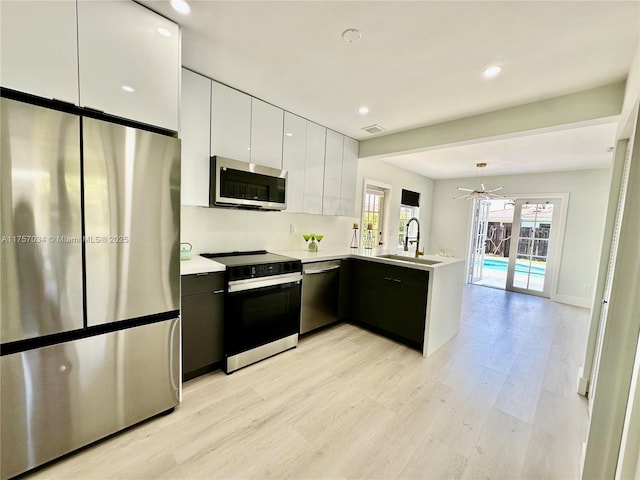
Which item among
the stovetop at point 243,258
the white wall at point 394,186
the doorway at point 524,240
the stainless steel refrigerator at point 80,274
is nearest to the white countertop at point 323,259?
the stovetop at point 243,258

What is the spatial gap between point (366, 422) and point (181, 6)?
2.84 metres

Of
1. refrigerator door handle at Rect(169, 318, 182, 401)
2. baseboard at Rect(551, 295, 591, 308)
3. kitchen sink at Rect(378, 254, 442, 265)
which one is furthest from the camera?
baseboard at Rect(551, 295, 591, 308)

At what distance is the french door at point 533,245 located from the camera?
5246 millimetres

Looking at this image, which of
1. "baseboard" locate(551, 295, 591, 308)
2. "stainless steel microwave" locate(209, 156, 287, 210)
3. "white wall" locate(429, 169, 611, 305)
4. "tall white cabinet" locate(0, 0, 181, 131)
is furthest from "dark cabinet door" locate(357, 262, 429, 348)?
"white wall" locate(429, 169, 611, 305)

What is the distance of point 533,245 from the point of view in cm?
546

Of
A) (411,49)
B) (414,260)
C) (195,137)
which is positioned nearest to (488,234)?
(414,260)

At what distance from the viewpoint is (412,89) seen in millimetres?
2312

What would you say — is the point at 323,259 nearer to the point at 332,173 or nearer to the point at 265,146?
the point at 332,173

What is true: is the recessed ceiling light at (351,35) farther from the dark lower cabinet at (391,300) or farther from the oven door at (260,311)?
the dark lower cabinet at (391,300)

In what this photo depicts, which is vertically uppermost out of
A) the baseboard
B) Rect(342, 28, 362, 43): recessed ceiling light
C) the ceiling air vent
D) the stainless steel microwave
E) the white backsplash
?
the ceiling air vent

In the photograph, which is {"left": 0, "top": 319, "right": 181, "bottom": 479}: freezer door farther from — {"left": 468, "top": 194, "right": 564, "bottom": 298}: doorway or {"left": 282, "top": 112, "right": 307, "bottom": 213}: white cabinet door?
{"left": 468, "top": 194, "right": 564, "bottom": 298}: doorway

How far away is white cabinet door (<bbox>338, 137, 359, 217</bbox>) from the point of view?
12.2 feet

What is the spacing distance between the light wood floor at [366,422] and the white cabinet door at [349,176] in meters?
1.87

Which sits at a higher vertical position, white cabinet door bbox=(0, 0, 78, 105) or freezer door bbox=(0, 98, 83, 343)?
white cabinet door bbox=(0, 0, 78, 105)
